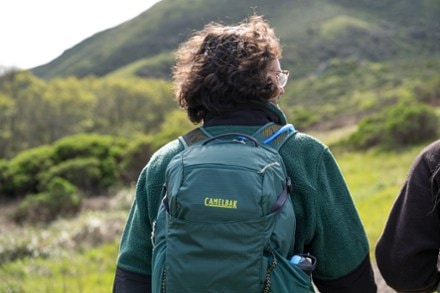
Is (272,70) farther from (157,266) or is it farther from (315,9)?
(315,9)

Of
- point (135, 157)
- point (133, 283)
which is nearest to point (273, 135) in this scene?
point (133, 283)

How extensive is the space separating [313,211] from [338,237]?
0.56ft

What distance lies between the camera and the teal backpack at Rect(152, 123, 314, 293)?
2.15 meters

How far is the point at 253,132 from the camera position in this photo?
2.42m

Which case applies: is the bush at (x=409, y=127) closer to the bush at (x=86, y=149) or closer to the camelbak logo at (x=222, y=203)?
the bush at (x=86, y=149)

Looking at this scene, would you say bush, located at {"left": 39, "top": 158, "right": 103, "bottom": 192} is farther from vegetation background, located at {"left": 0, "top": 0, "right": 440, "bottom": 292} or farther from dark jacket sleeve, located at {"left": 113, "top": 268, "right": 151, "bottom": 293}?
dark jacket sleeve, located at {"left": 113, "top": 268, "right": 151, "bottom": 293}

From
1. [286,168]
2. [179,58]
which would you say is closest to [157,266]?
[286,168]

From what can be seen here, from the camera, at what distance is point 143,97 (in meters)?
47.2

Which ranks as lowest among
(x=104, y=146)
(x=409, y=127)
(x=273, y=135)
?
(x=409, y=127)

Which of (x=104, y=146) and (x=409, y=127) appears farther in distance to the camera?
(x=104, y=146)

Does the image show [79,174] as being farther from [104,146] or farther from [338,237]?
[338,237]

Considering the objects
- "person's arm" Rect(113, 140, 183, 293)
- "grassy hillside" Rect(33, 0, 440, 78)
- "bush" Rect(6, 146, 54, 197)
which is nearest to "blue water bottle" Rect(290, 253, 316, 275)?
"person's arm" Rect(113, 140, 183, 293)

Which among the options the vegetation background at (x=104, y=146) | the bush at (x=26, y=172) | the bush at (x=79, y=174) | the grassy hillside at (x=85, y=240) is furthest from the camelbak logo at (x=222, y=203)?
the bush at (x=26, y=172)

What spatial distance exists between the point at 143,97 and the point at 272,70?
45297 millimetres
